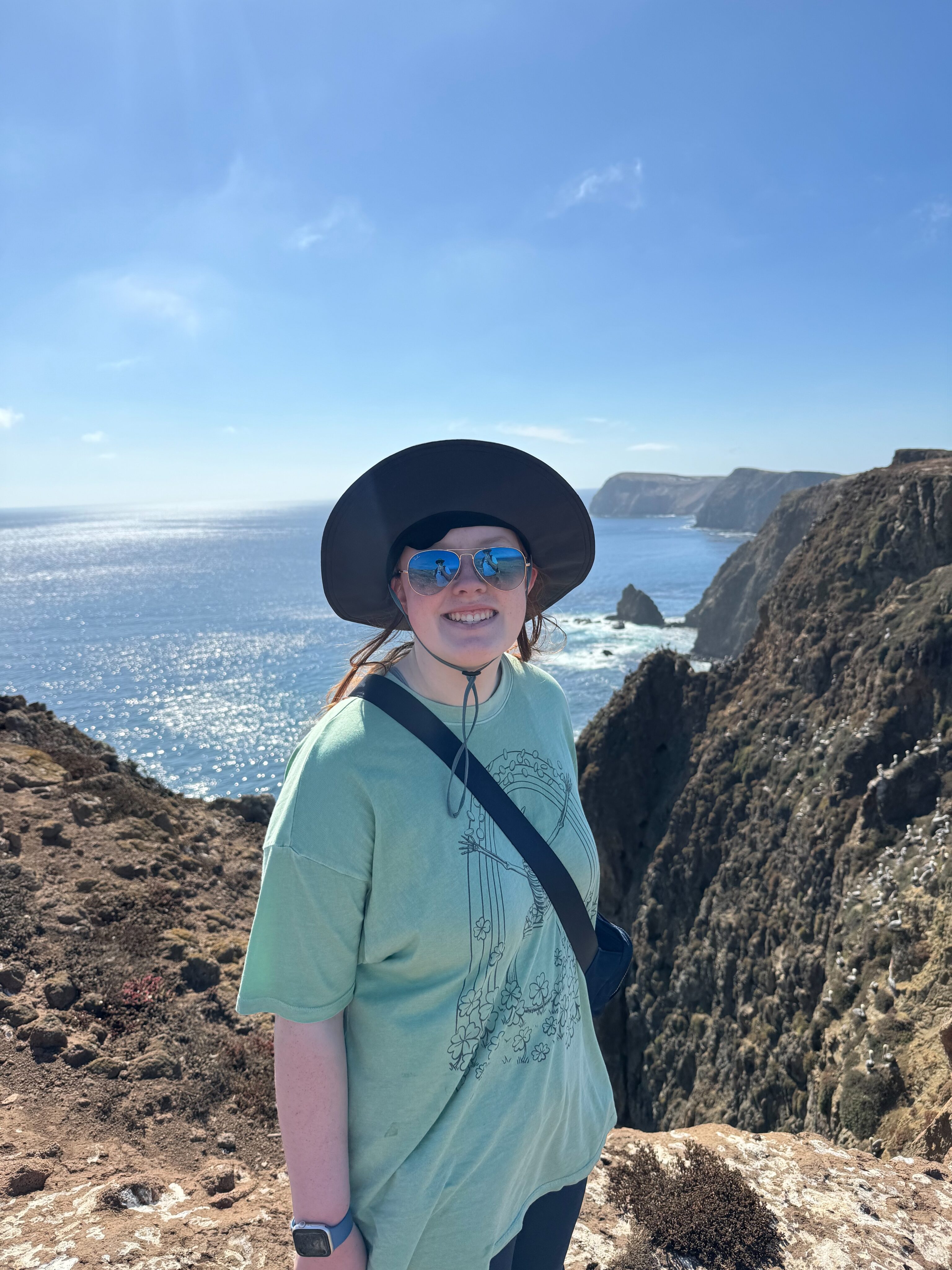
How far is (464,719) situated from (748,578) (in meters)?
87.3

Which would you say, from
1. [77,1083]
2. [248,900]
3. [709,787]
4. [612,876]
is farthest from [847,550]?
[77,1083]

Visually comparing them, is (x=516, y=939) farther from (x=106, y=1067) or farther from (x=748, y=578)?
(x=748, y=578)

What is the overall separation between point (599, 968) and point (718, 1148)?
13.8 ft

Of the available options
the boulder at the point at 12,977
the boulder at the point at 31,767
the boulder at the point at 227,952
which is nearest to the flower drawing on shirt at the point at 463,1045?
the boulder at the point at 12,977

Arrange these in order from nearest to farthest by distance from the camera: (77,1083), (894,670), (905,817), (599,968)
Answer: (599,968) < (77,1083) < (905,817) < (894,670)

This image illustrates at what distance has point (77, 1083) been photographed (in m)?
5.88

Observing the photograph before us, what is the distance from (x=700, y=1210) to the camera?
442 centimetres

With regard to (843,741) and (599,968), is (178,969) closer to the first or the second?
(599,968)

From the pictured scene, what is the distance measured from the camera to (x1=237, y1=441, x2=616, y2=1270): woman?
1762 millimetres

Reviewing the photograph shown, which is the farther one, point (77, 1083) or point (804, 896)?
point (804, 896)

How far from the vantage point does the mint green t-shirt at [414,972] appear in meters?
1.73

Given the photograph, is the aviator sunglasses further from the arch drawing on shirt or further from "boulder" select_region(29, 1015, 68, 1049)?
"boulder" select_region(29, 1015, 68, 1049)

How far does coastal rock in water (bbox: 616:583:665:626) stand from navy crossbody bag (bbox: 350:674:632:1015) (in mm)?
88102

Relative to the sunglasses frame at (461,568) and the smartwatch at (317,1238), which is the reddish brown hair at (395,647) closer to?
the sunglasses frame at (461,568)
